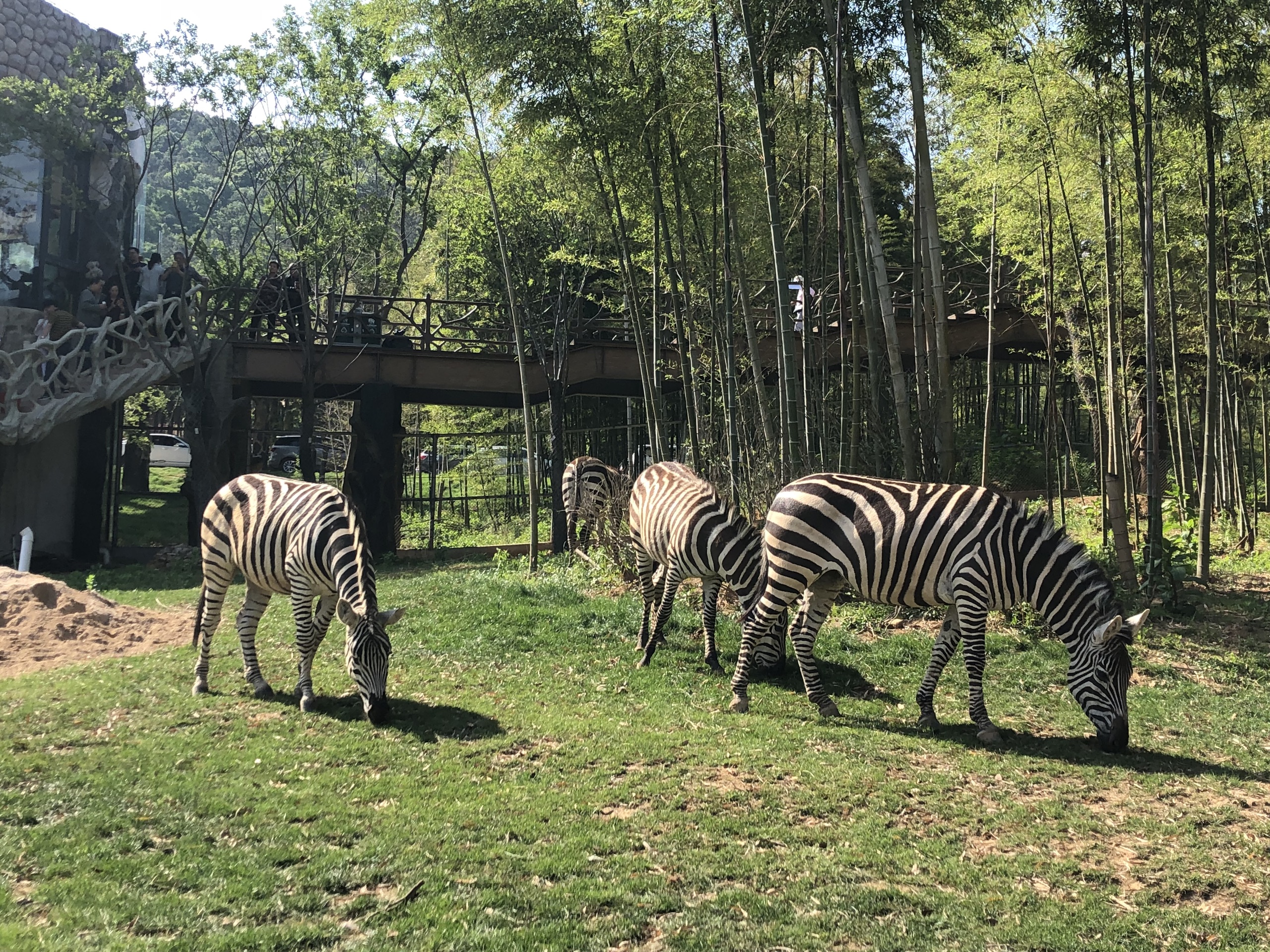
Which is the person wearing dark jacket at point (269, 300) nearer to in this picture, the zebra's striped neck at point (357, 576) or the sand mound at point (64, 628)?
the sand mound at point (64, 628)

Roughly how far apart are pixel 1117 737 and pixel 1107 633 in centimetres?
65

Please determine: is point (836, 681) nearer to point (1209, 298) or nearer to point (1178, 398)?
point (1209, 298)

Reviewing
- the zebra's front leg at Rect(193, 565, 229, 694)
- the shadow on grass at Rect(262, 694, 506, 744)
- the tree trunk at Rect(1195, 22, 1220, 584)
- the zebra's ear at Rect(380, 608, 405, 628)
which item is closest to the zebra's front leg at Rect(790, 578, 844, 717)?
the shadow on grass at Rect(262, 694, 506, 744)

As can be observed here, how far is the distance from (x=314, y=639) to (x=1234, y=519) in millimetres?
13441

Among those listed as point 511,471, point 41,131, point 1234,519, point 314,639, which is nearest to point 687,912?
point 314,639

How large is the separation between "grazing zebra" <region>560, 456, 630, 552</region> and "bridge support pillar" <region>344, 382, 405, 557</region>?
396cm

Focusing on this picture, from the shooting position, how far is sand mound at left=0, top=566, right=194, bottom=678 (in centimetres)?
895

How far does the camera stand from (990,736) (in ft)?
20.4

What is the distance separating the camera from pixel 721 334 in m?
13.4

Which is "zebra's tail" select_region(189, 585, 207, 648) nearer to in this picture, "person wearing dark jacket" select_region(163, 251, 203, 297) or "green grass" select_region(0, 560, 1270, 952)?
"green grass" select_region(0, 560, 1270, 952)

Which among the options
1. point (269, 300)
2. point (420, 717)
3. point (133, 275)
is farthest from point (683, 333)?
point (133, 275)

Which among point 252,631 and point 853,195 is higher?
point 853,195

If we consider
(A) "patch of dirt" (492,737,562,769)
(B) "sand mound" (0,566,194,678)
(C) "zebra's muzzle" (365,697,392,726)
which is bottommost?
(A) "patch of dirt" (492,737,562,769)

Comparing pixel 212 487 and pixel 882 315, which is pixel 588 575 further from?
pixel 212 487
